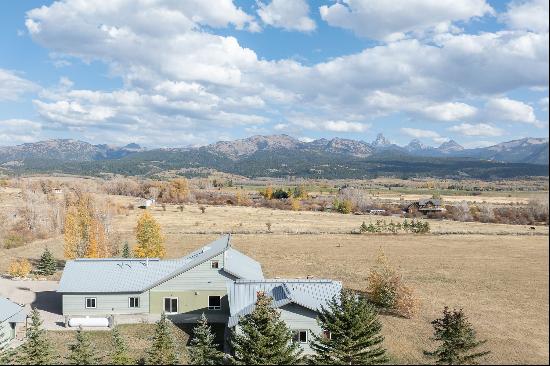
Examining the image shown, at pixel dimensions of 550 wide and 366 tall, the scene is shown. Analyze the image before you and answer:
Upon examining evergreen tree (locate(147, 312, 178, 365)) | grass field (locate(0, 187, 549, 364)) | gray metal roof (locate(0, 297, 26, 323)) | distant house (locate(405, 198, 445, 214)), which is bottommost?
grass field (locate(0, 187, 549, 364))

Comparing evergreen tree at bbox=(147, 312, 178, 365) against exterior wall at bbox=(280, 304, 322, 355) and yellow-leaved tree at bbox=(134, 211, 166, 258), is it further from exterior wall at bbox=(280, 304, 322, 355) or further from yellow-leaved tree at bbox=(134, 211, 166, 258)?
yellow-leaved tree at bbox=(134, 211, 166, 258)

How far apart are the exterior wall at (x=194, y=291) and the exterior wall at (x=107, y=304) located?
0.69 m

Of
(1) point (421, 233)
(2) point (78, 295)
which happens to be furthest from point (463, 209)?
(2) point (78, 295)

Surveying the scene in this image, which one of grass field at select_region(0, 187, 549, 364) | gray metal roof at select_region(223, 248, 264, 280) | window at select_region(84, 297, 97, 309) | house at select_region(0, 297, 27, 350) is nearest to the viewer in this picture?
house at select_region(0, 297, 27, 350)

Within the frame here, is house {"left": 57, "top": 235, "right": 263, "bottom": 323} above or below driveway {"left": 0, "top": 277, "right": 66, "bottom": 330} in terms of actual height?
above

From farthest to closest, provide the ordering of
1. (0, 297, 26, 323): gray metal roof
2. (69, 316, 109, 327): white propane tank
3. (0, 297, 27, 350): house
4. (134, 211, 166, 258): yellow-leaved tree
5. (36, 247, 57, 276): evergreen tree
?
(36, 247, 57, 276): evergreen tree
(134, 211, 166, 258): yellow-leaved tree
(69, 316, 109, 327): white propane tank
(0, 297, 26, 323): gray metal roof
(0, 297, 27, 350): house

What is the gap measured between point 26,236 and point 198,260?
173 ft

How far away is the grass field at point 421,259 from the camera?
33.3m

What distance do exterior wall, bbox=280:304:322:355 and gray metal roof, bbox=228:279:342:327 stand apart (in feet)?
1.85

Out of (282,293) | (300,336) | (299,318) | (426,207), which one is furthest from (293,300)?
(426,207)

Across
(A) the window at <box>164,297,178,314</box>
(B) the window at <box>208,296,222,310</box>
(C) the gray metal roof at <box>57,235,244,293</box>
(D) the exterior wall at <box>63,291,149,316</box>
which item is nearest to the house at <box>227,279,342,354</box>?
(B) the window at <box>208,296,222,310</box>

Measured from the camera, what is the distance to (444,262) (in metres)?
62.4

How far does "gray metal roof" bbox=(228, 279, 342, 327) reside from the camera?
97.5ft

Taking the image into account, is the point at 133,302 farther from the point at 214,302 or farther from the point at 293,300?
the point at 293,300
